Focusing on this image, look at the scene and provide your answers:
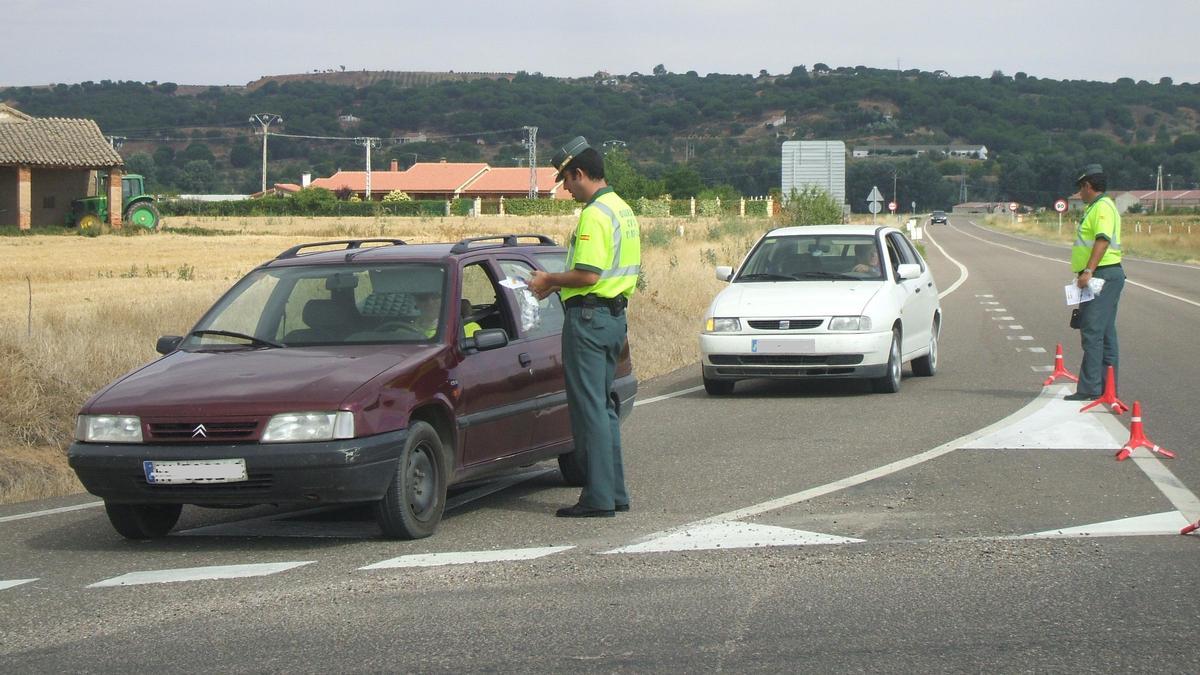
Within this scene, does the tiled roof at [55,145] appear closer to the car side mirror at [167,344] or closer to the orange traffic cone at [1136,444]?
the car side mirror at [167,344]

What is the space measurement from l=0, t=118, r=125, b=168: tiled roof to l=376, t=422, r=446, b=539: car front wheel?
53.7 metres

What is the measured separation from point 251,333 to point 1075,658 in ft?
16.9

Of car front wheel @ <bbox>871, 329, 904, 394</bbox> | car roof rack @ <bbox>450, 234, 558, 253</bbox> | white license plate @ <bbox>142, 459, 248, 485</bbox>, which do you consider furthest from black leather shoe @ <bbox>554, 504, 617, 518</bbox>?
car front wheel @ <bbox>871, 329, 904, 394</bbox>

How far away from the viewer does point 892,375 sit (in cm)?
1405

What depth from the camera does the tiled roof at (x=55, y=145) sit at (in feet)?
192

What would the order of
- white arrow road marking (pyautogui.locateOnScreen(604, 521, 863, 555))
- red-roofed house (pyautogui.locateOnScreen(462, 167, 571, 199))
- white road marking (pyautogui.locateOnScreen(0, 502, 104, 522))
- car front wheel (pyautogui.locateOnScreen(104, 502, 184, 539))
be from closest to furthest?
white arrow road marking (pyautogui.locateOnScreen(604, 521, 863, 555)) < car front wheel (pyautogui.locateOnScreen(104, 502, 184, 539)) < white road marking (pyautogui.locateOnScreen(0, 502, 104, 522)) < red-roofed house (pyautogui.locateOnScreen(462, 167, 571, 199))

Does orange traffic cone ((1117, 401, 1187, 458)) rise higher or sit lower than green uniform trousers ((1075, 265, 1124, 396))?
lower

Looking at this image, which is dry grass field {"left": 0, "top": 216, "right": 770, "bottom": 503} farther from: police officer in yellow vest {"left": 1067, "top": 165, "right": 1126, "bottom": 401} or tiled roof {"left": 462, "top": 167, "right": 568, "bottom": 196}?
tiled roof {"left": 462, "top": 167, "right": 568, "bottom": 196}

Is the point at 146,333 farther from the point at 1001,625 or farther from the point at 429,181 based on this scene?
the point at 429,181

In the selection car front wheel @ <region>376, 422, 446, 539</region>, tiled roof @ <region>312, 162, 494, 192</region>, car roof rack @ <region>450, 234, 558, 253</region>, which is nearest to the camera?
car front wheel @ <region>376, 422, 446, 539</region>

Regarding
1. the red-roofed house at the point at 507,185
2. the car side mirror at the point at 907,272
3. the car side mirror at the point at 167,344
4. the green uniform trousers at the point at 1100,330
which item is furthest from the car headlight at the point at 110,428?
the red-roofed house at the point at 507,185

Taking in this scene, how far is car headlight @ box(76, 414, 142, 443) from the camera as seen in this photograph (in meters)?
7.38

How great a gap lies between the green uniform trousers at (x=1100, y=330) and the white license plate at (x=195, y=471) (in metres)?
7.71

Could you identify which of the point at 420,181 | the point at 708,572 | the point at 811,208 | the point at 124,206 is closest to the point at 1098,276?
the point at 708,572
